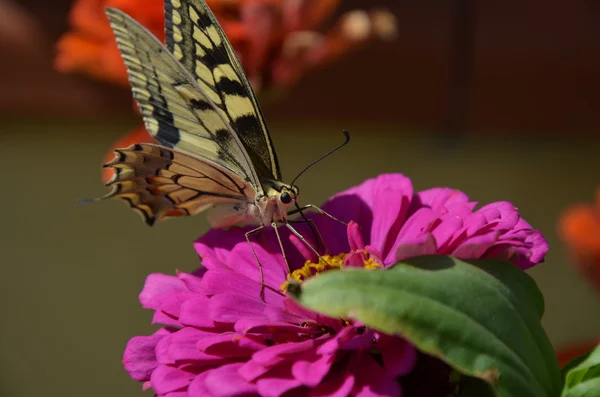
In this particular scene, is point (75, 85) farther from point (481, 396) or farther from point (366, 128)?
point (481, 396)

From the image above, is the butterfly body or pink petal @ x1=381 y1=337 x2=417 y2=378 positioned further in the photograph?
the butterfly body

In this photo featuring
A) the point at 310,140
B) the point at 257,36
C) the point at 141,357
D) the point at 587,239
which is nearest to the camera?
the point at 141,357

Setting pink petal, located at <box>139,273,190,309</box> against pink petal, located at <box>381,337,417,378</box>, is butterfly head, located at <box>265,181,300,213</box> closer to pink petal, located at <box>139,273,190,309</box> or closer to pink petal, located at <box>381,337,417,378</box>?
pink petal, located at <box>139,273,190,309</box>

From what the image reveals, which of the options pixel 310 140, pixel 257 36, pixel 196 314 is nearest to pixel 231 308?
pixel 196 314

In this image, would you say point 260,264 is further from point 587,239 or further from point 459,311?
point 587,239

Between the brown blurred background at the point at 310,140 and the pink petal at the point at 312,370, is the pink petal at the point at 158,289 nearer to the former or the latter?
the pink petal at the point at 312,370

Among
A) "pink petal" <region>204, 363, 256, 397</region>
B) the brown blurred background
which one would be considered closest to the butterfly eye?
"pink petal" <region>204, 363, 256, 397</region>

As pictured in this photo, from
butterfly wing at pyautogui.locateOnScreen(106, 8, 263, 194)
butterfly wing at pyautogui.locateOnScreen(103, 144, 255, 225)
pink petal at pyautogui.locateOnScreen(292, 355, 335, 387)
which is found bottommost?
pink petal at pyautogui.locateOnScreen(292, 355, 335, 387)
